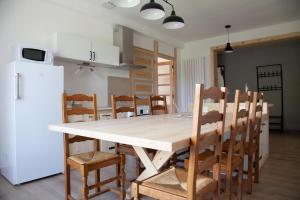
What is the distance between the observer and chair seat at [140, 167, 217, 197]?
125 cm

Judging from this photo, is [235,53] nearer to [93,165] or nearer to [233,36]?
[233,36]

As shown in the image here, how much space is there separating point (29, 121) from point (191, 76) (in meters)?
4.58

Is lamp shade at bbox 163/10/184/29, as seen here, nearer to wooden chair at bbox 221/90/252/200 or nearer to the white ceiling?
the white ceiling

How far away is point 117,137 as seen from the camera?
1277 millimetres

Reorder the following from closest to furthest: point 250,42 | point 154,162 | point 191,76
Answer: point 154,162, point 250,42, point 191,76

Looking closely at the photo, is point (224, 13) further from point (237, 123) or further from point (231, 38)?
point (237, 123)

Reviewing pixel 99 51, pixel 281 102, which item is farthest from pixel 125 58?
pixel 281 102

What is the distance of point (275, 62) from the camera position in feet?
22.2

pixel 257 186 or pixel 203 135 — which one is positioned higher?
pixel 203 135

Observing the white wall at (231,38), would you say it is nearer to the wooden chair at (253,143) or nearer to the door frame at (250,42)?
the door frame at (250,42)

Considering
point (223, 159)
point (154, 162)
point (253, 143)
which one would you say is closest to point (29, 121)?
point (154, 162)

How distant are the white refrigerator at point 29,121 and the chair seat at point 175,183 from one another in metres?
1.92

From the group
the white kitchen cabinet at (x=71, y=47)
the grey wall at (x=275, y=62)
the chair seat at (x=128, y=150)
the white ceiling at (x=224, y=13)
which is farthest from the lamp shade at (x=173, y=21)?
the grey wall at (x=275, y=62)

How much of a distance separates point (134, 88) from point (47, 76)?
2.39 metres
